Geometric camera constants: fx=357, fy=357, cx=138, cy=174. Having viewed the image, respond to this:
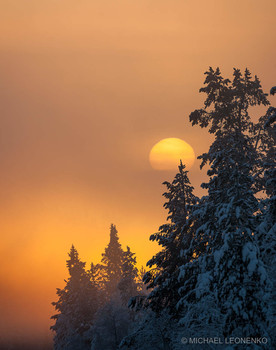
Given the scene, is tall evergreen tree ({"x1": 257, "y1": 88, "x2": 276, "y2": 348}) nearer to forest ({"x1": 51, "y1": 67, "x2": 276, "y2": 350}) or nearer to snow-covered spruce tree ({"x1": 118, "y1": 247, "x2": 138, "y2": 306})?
forest ({"x1": 51, "y1": 67, "x2": 276, "y2": 350})

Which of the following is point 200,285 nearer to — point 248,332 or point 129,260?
point 248,332

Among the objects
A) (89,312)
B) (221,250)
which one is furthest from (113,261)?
(221,250)

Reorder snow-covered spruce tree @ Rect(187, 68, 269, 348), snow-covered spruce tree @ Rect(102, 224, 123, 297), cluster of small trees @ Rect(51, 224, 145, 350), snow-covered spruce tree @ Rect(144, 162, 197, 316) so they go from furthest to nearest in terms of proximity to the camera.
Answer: snow-covered spruce tree @ Rect(102, 224, 123, 297) < cluster of small trees @ Rect(51, 224, 145, 350) < snow-covered spruce tree @ Rect(144, 162, 197, 316) < snow-covered spruce tree @ Rect(187, 68, 269, 348)

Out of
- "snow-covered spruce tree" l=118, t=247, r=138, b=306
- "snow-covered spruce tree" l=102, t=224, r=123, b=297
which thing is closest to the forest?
"snow-covered spruce tree" l=118, t=247, r=138, b=306

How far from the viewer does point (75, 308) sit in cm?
4753

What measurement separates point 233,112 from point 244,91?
150cm

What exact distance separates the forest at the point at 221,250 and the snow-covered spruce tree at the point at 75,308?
84.9 ft

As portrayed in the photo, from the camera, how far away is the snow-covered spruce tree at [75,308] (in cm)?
4647

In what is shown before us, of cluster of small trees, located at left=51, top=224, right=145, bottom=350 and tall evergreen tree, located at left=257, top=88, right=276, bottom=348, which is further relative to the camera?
cluster of small trees, located at left=51, top=224, right=145, bottom=350

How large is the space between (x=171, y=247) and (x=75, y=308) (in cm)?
2980

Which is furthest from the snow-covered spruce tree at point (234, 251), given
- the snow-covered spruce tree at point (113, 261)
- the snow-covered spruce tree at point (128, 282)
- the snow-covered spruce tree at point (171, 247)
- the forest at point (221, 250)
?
the snow-covered spruce tree at point (113, 261)

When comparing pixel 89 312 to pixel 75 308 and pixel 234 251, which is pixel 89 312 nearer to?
pixel 75 308

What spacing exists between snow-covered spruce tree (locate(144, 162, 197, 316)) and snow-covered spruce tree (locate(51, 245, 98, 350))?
2747 centimetres

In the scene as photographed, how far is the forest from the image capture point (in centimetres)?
1412
